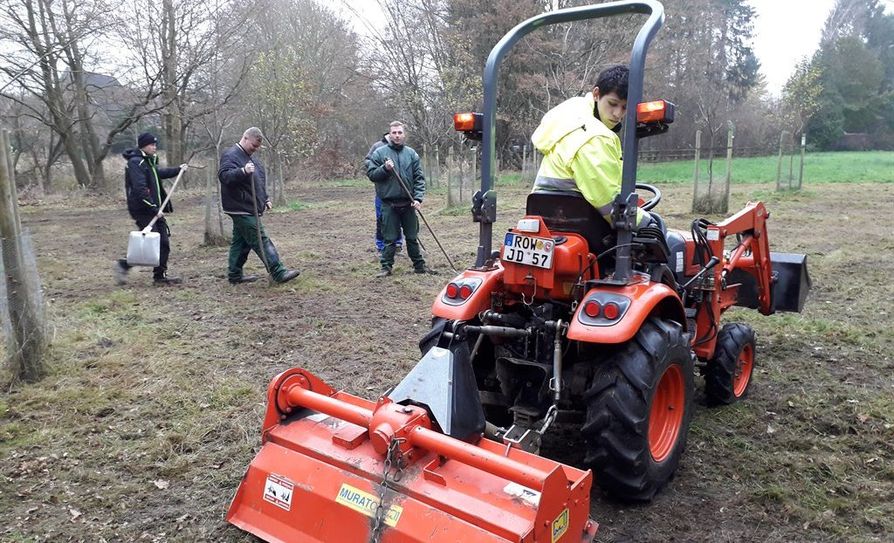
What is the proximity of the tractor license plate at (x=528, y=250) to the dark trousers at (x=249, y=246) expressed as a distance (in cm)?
490

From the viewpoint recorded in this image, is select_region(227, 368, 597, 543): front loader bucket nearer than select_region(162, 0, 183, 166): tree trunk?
Yes

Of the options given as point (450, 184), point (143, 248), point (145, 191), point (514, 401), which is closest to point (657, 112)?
point (514, 401)

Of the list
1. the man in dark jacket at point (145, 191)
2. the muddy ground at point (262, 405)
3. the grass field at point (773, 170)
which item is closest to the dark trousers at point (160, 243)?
the man in dark jacket at point (145, 191)

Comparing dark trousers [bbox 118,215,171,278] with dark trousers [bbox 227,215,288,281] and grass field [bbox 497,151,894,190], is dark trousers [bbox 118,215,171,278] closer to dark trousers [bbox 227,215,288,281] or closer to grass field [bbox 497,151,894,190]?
dark trousers [bbox 227,215,288,281]

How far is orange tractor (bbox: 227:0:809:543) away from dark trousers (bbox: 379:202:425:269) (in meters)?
4.30

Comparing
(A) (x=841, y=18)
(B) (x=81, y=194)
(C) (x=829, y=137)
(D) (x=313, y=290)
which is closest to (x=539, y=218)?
(D) (x=313, y=290)

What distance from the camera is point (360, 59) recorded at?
24.8 metres

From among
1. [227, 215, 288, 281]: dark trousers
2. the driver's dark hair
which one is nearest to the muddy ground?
[227, 215, 288, 281]: dark trousers

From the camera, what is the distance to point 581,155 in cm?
293

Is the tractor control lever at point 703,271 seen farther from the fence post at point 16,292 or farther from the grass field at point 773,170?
the grass field at point 773,170

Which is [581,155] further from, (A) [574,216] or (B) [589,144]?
(A) [574,216]

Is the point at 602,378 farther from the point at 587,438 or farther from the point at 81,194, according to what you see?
the point at 81,194

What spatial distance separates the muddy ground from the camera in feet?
9.75

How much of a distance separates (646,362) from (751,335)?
1.77 meters
